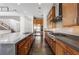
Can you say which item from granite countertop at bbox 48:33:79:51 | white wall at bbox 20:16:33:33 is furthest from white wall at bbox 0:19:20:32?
granite countertop at bbox 48:33:79:51

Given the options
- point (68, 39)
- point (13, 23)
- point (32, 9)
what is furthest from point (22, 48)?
point (68, 39)

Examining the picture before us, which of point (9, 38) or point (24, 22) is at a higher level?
point (24, 22)

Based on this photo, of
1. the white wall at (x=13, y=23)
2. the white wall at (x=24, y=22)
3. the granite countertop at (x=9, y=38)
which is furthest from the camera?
the white wall at (x=24, y=22)

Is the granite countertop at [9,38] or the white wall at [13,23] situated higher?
the white wall at [13,23]

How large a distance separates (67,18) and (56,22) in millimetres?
803

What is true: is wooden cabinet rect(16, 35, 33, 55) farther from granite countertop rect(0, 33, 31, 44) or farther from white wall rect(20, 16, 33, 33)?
white wall rect(20, 16, 33, 33)

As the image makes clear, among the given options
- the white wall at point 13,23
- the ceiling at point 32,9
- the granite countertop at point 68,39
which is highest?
the ceiling at point 32,9

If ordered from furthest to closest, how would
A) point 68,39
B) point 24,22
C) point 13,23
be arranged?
point 68,39 → point 24,22 → point 13,23

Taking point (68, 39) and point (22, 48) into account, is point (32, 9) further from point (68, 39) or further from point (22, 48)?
point (68, 39)

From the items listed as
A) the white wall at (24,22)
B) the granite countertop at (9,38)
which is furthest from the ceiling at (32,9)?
the granite countertop at (9,38)

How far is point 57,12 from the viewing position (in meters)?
3.45

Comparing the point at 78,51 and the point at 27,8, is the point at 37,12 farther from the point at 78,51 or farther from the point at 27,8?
the point at 78,51

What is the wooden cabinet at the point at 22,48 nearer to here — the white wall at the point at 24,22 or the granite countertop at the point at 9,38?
the granite countertop at the point at 9,38
